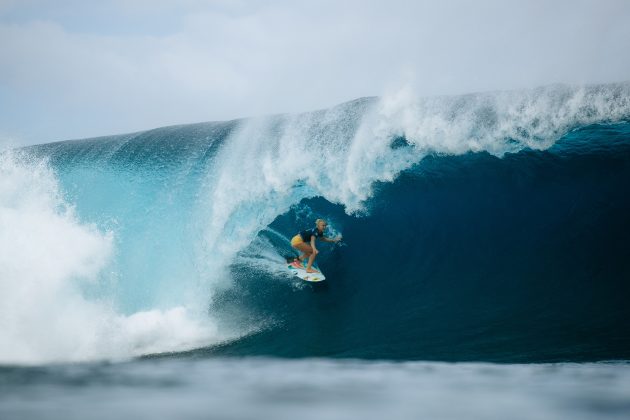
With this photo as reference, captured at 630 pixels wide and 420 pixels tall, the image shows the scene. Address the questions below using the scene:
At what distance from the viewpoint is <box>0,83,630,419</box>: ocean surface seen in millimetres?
6098

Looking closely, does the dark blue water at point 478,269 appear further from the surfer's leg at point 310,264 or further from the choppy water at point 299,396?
the choppy water at point 299,396

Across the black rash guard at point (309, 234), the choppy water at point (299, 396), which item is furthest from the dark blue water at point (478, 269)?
the choppy water at point (299, 396)

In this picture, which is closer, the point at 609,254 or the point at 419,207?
the point at 609,254

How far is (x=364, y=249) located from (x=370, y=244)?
0.20 meters

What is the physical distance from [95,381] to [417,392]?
1.84 m

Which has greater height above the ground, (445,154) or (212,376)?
(445,154)

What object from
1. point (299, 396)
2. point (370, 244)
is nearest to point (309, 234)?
point (370, 244)

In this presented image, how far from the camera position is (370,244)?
347 inches

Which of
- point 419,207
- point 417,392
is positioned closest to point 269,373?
point 417,392

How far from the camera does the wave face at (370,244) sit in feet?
21.1

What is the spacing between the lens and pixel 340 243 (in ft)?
28.9

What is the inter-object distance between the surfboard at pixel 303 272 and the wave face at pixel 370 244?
230mm

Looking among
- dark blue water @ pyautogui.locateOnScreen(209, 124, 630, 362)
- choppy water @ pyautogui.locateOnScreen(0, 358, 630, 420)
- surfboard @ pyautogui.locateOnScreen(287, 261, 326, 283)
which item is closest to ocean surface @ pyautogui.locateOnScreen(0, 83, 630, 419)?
dark blue water @ pyautogui.locateOnScreen(209, 124, 630, 362)

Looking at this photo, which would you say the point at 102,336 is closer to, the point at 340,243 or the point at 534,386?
the point at 340,243
